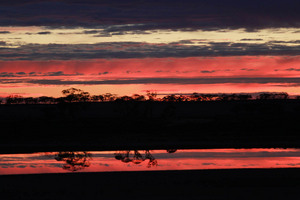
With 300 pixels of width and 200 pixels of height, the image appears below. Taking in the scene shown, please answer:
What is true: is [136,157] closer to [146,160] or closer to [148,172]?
[146,160]

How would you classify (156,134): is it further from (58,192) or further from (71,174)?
(58,192)

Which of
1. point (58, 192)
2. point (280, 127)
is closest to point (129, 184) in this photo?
point (58, 192)

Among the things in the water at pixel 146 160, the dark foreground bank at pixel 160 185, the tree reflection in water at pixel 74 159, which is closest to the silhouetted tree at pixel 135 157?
the water at pixel 146 160

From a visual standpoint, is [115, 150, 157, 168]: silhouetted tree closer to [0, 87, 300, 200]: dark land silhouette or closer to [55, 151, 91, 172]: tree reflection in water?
[0, 87, 300, 200]: dark land silhouette

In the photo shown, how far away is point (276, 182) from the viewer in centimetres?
1714

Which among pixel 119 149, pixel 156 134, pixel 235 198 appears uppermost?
pixel 156 134

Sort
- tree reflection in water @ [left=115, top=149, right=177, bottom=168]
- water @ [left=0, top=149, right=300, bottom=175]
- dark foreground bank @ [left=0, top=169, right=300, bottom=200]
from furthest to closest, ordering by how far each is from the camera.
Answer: tree reflection in water @ [left=115, top=149, right=177, bottom=168] < water @ [left=0, top=149, right=300, bottom=175] < dark foreground bank @ [left=0, top=169, right=300, bottom=200]

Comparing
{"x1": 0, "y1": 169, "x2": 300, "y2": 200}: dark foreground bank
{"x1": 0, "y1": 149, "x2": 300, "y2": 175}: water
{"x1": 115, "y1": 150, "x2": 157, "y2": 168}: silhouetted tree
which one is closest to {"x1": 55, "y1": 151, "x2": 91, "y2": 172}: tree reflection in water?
{"x1": 0, "y1": 149, "x2": 300, "y2": 175}: water

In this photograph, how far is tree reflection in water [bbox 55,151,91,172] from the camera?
72.8 feet

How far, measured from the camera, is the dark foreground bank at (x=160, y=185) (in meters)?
15.2

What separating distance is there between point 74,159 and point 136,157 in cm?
340

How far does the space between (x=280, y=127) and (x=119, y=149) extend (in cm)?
2075

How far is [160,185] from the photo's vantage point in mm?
16719

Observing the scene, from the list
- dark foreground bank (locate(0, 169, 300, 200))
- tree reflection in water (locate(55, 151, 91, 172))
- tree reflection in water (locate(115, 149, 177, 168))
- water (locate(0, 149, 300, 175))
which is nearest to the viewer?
dark foreground bank (locate(0, 169, 300, 200))
